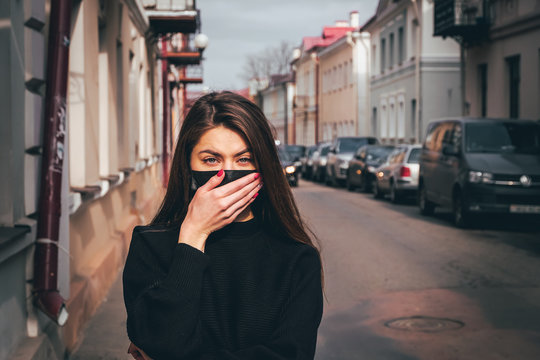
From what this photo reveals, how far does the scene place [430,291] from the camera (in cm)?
884

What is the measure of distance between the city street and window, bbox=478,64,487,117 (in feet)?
45.1

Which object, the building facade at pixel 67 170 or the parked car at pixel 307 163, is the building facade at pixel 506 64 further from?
the parked car at pixel 307 163

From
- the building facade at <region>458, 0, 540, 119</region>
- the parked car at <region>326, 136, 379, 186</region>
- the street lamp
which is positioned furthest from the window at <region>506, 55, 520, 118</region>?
the street lamp

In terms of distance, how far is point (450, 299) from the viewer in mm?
8383

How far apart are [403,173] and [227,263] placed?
19.5 metres

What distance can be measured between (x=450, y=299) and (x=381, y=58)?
37.3m

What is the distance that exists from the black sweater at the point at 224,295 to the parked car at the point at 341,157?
29.6 m

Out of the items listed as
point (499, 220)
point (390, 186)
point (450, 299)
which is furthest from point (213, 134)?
point (390, 186)

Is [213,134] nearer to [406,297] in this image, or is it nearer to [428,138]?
[406,297]

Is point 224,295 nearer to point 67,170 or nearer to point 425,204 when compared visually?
point 67,170

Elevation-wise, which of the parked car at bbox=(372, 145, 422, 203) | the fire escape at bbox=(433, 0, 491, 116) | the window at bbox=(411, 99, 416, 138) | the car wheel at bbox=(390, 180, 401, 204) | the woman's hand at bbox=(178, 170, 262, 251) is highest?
the fire escape at bbox=(433, 0, 491, 116)

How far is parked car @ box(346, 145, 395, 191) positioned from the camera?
88.9 ft

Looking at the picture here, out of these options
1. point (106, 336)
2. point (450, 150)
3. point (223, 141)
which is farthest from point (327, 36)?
point (223, 141)

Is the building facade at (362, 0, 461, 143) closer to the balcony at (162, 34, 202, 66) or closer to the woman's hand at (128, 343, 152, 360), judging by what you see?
the balcony at (162, 34, 202, 66)
